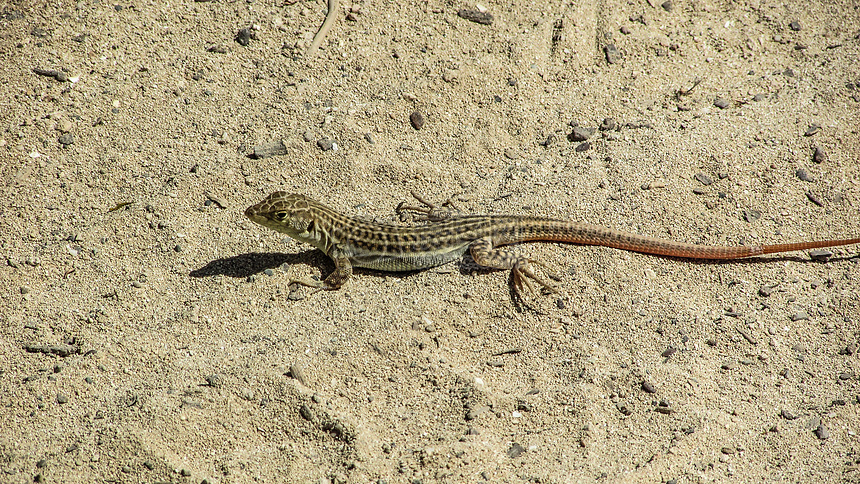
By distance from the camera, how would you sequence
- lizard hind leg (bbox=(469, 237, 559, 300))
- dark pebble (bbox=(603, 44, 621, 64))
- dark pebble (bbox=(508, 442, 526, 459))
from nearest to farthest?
dark pebble (bbox=(508, 442, 526, 459)), lizard hind leg (bbox=(469, 237, 559, 300)), dark pebble (bbox=(603, 44, 621, 64))

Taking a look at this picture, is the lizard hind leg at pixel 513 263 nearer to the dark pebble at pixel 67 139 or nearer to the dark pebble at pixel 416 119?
the dark pebble at pixel 416 119

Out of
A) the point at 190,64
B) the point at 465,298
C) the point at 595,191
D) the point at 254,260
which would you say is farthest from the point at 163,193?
the point at 595,191

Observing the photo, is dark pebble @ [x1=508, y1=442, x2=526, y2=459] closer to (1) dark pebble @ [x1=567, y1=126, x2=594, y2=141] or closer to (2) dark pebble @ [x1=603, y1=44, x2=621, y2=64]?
(1) dark pebble @ [x1=567, y1=126, x2=594, y2=141]

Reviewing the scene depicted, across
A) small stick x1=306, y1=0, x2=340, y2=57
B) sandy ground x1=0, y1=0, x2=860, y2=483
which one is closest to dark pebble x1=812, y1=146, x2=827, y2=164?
sandy ground x1=0, y1=0, x2=860, y2=483

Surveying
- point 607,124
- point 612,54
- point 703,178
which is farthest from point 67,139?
point 703,178

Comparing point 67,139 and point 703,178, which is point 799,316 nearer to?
point 703,178

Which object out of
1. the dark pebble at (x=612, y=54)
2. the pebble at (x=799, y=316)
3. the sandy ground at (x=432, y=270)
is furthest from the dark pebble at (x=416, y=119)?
the pebble at (x=799, y=316)
